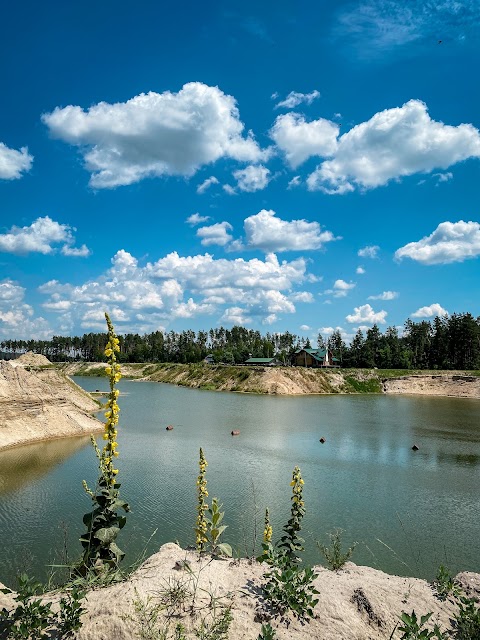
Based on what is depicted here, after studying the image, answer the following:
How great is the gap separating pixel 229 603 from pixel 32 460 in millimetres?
28738

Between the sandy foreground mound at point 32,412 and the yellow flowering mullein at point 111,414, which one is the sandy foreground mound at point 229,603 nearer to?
the yellow flowering mullein at point 111,414

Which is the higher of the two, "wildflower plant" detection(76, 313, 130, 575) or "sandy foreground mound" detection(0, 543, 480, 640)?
"wildflower plant" detection(76, 313, 130, 575)

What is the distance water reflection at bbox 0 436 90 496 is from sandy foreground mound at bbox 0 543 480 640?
19927 mm

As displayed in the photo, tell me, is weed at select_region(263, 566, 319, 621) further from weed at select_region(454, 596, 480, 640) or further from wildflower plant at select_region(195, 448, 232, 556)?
weed at select_region(454, 596, 480, 640)

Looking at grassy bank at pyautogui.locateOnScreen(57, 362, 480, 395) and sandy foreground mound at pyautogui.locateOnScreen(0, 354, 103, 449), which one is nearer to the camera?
sandy foreground mound at pyautogui.locateOnScreen(0, 354, 103, 449)

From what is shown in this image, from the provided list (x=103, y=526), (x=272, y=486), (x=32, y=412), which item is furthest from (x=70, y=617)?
(x=32, y=412)

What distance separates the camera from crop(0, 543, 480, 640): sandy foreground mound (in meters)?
6.23

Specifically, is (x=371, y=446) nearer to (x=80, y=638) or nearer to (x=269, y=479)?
(x=269, y=479)

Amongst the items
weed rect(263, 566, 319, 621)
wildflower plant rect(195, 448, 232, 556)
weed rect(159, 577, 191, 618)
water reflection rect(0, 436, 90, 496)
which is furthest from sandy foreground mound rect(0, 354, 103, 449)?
weed rect(263, 566, 319, 621)

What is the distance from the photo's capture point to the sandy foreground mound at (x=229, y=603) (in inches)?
245

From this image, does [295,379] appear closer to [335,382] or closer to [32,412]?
[335,382]

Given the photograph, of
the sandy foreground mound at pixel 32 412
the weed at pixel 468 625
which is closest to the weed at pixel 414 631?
the weed at pixel 468 625

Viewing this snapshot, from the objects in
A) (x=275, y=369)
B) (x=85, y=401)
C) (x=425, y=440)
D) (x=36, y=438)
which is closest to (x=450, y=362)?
(x=275, y=369)

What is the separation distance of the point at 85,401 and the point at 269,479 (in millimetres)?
32715
